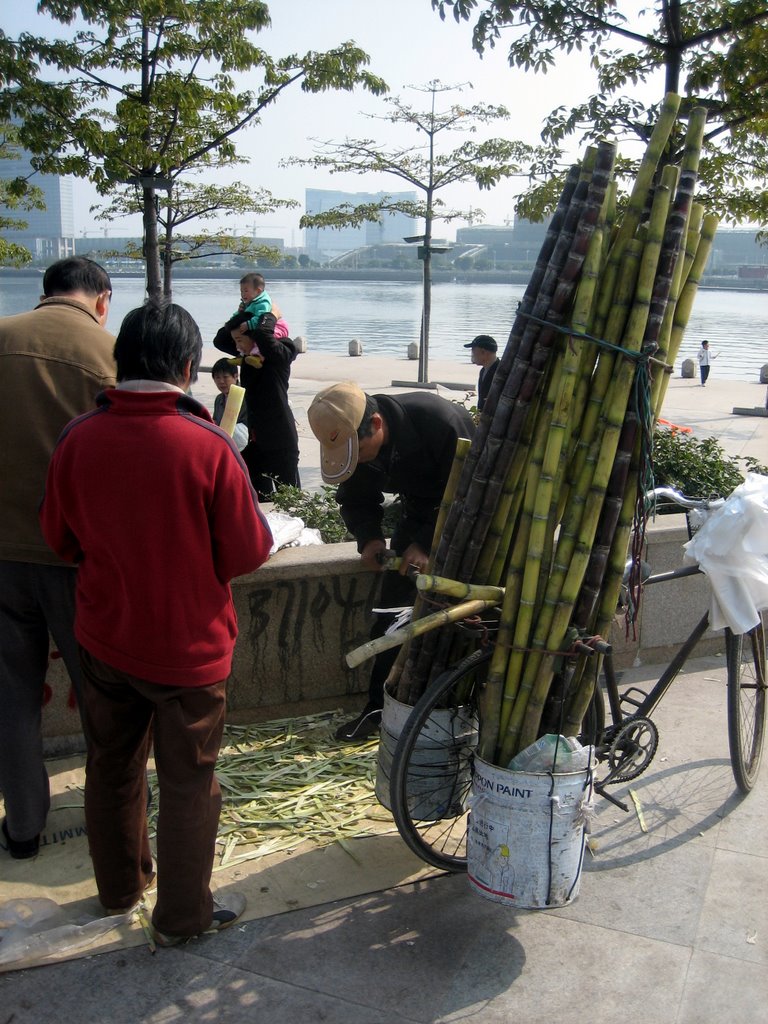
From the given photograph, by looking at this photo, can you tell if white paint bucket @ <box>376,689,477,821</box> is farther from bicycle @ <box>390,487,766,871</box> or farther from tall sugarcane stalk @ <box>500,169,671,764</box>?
tall sugarcane stalk @ <box>500,169,671,764</box>

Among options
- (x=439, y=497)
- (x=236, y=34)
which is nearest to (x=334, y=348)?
(x=236, y=34)

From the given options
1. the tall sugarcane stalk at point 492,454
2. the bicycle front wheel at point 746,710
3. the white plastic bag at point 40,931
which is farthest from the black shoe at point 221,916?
the bicycle front wheel at point 746,710

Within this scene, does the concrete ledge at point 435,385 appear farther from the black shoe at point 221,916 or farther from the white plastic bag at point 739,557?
the black shoe at point 221,916

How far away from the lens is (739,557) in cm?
366

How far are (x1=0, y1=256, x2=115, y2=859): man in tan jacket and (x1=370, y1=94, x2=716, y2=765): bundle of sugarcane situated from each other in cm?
133

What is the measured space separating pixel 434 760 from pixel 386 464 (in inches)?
46.1

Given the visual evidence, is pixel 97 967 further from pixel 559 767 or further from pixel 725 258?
pixel 725 258

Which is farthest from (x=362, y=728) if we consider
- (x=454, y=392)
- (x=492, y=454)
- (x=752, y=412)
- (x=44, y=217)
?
(x=44, y=217)

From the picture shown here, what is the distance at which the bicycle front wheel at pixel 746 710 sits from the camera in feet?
12.7

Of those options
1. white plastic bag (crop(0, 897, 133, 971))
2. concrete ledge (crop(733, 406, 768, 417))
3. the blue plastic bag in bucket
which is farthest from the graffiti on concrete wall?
concrete ledge (crop(733, 406, 768, 417))

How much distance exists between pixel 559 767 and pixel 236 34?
421 inches

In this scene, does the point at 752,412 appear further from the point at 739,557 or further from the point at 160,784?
the point at 160,784

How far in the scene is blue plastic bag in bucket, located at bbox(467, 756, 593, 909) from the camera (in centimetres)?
295

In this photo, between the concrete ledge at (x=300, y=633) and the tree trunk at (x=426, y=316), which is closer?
the concrete ledge at (x=300, y=633)
